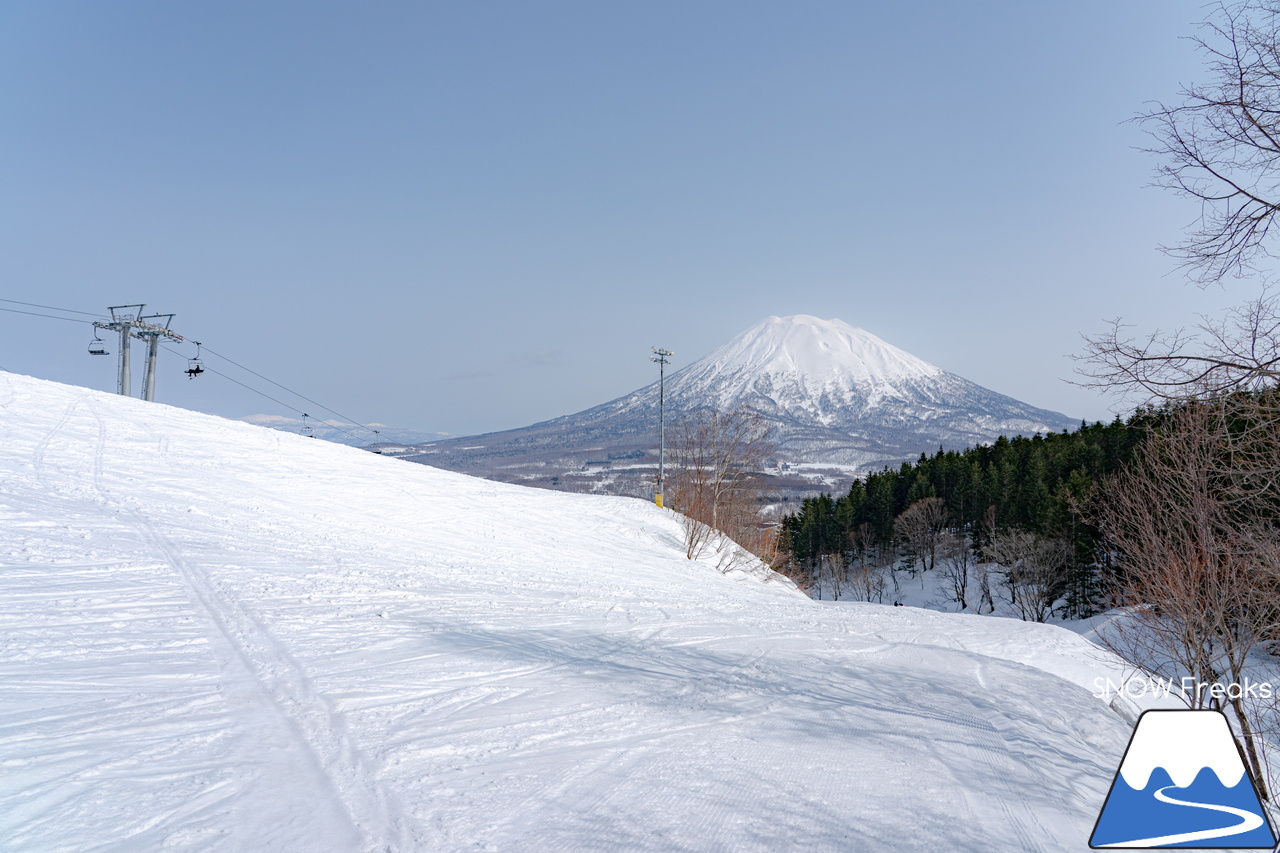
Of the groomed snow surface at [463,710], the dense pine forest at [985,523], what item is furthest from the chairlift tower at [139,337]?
the dense pine forest at [985,523]

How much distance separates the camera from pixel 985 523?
56344 millimetres

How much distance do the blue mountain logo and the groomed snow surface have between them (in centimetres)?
177

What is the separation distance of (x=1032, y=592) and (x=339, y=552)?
160ft

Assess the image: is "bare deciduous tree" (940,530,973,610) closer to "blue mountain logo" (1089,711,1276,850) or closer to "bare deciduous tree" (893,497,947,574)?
"bare deciduous tree" (893,497,947,574)

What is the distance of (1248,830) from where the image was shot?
111 inches

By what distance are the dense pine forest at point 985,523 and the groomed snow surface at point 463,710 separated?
84.3ft

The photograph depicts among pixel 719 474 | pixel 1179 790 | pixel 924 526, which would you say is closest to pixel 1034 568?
pixel 924 526

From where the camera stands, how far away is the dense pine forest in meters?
43.3

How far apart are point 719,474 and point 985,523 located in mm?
33944

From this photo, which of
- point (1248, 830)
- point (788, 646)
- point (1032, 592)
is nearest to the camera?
point (1248, 830)

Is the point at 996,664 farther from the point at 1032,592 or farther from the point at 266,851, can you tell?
the point at 1032,592

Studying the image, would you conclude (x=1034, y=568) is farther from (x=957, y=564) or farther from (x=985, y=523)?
(x=957, y=564)

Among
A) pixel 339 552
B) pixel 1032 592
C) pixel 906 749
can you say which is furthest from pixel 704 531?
pixel 1032 592

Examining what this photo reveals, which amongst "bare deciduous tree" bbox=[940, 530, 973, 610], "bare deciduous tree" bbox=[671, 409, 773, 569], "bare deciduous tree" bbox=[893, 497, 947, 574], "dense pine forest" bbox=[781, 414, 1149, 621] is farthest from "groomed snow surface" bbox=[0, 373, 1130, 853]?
"bare deciduous tree" bbox=[893, 497, 947, 574]
